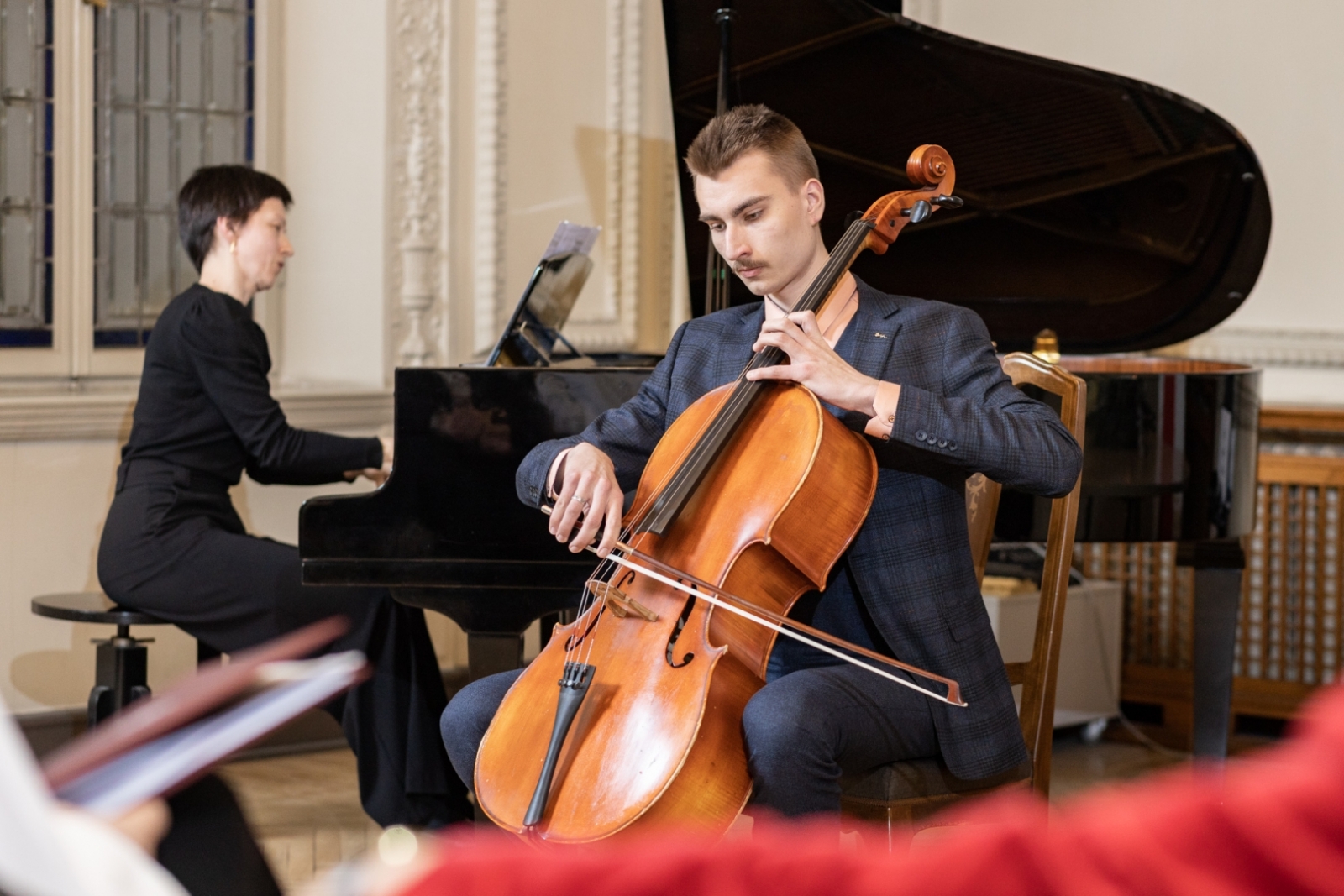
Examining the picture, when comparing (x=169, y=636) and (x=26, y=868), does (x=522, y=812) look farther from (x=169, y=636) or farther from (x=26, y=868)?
(x=169, y=636)

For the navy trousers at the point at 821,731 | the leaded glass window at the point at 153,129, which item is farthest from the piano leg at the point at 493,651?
the leaded glass window at the point at 153,129

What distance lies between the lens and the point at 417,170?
3.78 meters

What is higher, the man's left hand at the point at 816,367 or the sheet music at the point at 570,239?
the sheet music at the point at 570,239

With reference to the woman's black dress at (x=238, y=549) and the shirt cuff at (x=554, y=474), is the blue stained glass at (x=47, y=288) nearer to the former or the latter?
the woman's black dress at (x=238, y=549)

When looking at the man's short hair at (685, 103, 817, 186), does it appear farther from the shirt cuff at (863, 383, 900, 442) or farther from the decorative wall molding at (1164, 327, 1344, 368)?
the decorative wall molding at (1164, 327, 1344, 368)

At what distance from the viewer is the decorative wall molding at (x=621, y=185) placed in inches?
163

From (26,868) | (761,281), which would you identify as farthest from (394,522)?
(26,868)

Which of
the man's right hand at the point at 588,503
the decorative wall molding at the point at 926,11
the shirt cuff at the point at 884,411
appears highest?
the decorative wall molding at the point at 926,11

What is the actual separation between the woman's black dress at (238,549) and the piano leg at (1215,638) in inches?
58.9

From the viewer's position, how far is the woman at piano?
2.73 metres

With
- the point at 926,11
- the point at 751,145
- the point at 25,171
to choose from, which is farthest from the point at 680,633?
the point at 926,11

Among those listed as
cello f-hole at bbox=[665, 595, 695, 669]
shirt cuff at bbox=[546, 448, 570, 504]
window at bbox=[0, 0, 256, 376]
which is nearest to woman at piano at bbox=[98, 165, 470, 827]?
window at bbox=[0, 0, 256, 376]

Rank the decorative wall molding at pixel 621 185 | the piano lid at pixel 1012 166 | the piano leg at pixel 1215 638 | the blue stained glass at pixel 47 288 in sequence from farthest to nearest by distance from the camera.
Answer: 1. the decorative wall molding at pixel 621 185
2. the blue stained glass at pixel 47 288
3. the piano leg at pixel 1215 638
4. the piano lid at pixel 1012 166

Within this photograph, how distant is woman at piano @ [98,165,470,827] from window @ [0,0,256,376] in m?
0.73
